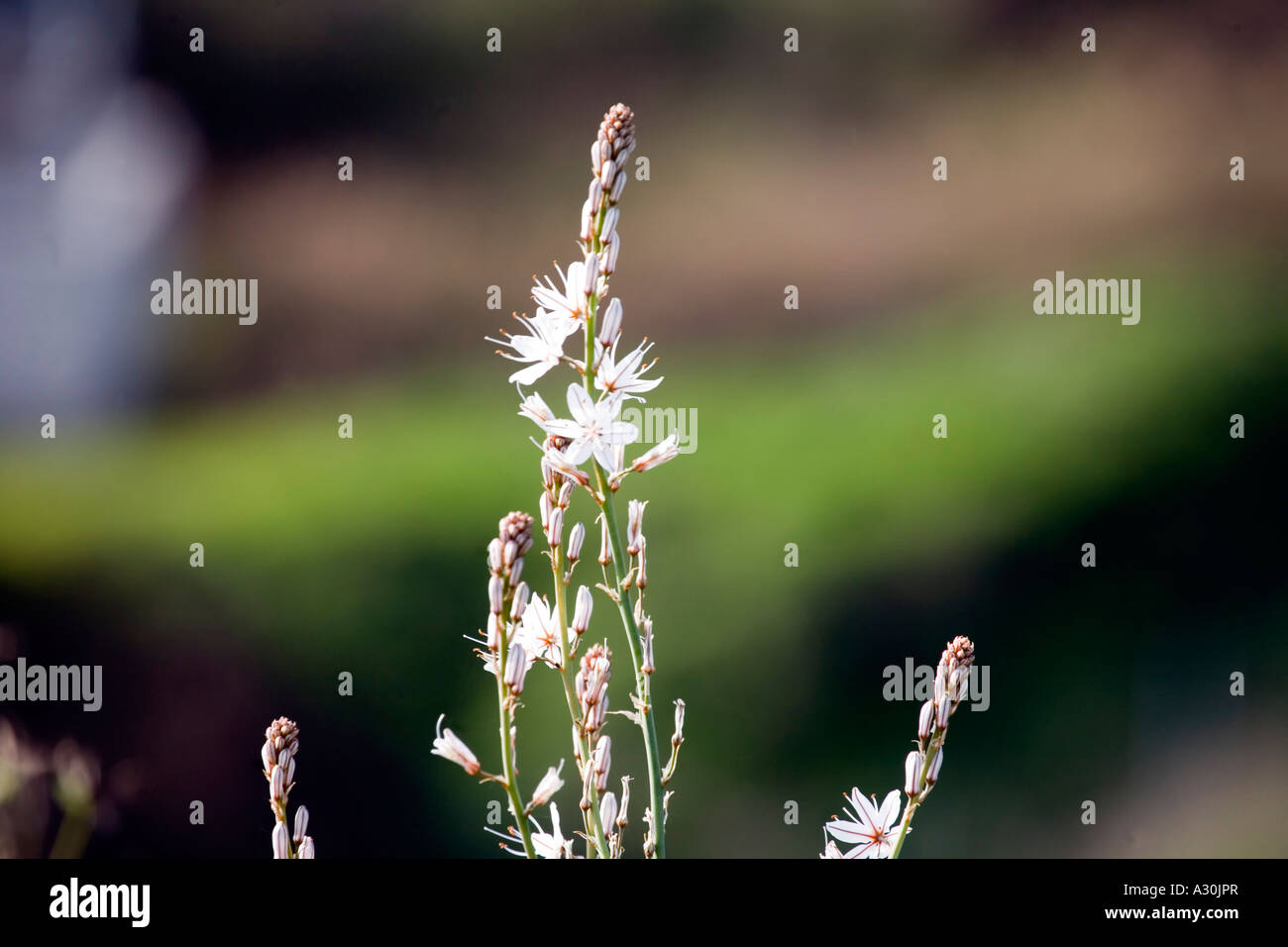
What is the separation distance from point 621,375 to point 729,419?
1767 millimetres

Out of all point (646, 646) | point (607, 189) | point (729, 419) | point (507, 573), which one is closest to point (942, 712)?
point (646, 646)

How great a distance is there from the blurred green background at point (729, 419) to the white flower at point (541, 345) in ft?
4.06

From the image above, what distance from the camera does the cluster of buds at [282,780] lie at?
0.62 metres

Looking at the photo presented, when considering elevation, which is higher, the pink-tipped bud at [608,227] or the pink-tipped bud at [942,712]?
the pink-tipped bud at [608,227]

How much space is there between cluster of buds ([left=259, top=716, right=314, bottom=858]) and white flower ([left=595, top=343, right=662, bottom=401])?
292 millimetres

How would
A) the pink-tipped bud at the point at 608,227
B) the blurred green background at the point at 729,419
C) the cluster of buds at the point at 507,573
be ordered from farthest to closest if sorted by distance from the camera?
the blurred green background at the point at 729,419 → the pink-tipped bud at the point at 608,227 → the cluster of buds at the point at 507,573

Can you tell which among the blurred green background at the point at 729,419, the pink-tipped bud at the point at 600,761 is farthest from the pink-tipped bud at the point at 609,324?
the blurred green background at the point at 729,419

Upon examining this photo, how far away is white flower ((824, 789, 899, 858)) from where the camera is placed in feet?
2.21

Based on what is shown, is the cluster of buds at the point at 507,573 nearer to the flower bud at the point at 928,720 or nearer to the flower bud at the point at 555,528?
the flower bud at the point at 555,528

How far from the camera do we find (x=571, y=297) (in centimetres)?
65

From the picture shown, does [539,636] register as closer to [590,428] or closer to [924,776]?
[590,428]

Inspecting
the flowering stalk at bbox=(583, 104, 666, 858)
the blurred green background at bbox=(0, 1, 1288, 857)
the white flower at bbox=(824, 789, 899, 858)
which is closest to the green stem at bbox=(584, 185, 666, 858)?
the flowering stalk at bbox=(583, 104, 666, 858)

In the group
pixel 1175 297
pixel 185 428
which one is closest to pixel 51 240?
pixel 185 428
